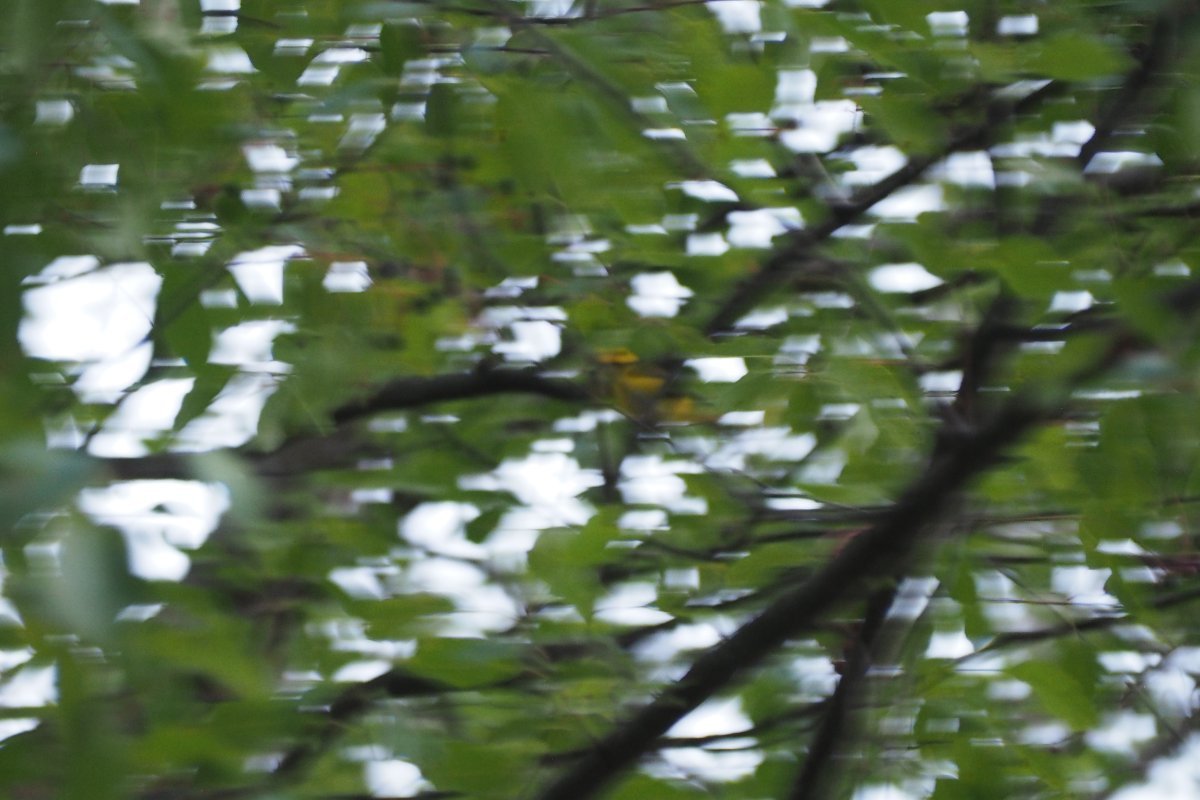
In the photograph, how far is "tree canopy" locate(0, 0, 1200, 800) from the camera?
5.08 feet

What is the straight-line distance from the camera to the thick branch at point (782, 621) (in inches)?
68.5

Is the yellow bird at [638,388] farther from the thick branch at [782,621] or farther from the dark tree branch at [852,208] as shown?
the thick branch at [782,621]

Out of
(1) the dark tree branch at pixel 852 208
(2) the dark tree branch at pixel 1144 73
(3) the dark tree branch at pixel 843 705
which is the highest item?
(2) the dark tree branch at pixel 1144 73

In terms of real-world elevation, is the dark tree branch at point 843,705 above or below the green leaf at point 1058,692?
below

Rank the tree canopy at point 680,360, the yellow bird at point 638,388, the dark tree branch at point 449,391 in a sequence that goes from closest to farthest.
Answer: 1. the tree canopy at point 680,360
2. the yellow bird at point 638,388
3. the dark tree branch at point 449,391

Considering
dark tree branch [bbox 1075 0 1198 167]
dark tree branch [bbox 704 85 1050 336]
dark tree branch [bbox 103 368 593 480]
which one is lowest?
dark tree branch [bbox 103 368 593 480]

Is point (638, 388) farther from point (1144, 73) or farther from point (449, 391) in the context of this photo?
point (1144, 73)

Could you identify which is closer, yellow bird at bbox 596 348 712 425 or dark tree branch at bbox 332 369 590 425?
→ yellow bird at bbox 596 348 712 425

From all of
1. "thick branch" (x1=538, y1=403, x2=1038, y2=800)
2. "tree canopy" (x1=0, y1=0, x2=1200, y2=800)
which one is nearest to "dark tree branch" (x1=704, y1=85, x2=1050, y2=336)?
"tree canopy" (x1=0, y1=0, x2=1200, y2=800)

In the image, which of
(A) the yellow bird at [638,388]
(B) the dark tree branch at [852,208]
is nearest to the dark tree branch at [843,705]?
(B) the dark tree branch at [852,208]

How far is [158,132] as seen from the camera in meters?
1.59

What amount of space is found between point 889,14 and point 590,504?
4.63 ft

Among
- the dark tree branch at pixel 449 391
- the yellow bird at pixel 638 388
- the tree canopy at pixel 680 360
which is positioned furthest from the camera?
the dark tree branch at pixel 449 391

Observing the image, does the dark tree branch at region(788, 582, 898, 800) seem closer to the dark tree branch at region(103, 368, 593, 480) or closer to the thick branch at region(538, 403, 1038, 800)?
the thick branch at region(538, 403, 1038, 800)
